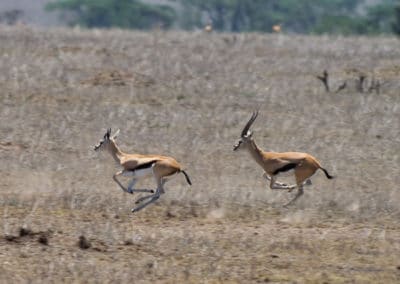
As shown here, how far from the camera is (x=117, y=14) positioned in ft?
196

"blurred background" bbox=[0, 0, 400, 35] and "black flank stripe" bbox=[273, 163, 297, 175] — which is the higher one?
"blurred background" bbox=[0, 0, 400, 35]

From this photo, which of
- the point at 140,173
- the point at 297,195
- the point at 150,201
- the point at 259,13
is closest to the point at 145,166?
the point at 140,173

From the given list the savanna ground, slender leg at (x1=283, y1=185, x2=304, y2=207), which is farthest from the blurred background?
slender leg at (x1=283, y1=185, x2=304, y2=207)

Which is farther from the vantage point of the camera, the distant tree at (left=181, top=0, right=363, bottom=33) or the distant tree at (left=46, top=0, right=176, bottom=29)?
the distant tree at (left=181, top=0, right=363, bottom=33)

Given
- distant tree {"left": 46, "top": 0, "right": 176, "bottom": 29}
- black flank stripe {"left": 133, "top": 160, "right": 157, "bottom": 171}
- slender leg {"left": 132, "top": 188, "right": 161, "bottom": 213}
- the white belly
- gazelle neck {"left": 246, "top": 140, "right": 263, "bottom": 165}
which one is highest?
distant tree {"left": 46, "top": 0, "right": 176, "bottom": 29}

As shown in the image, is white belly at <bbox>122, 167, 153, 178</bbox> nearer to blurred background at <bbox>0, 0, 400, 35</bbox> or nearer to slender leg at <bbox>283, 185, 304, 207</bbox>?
slender leg at <bbox>283, 185, 304, 207</bbox>

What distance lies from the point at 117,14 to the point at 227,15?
9.19m

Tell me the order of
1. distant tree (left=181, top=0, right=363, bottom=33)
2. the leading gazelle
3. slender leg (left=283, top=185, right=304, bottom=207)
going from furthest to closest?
distant tree (left=181, top=0, right=363, bottom=33) → the leading gazelle → slender leg (left=283, top=185, right=304, bottom=207)

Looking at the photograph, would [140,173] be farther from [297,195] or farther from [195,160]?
[195,160]

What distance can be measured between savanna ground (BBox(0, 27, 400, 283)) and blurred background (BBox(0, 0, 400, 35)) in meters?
26.6

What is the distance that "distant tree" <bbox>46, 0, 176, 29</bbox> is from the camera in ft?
196

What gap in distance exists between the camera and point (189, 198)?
12.0 meters

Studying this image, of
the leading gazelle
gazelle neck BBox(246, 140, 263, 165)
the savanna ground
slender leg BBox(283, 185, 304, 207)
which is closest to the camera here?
the savanna ground

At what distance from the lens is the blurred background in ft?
179
